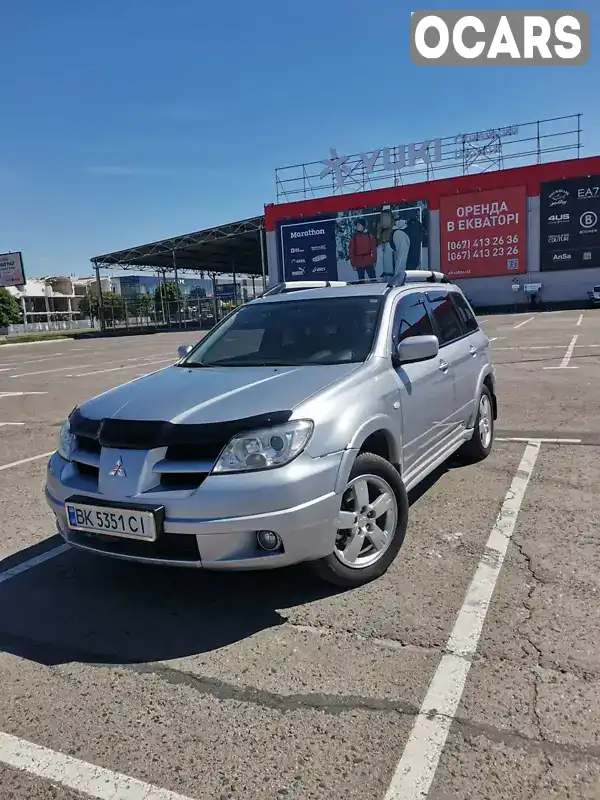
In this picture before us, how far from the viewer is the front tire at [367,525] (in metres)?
3.38

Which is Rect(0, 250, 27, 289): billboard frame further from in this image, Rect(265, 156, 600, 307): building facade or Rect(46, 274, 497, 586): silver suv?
Rect(46, 274, 497, 586): silver suv

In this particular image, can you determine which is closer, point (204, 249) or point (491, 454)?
point (491, 454)

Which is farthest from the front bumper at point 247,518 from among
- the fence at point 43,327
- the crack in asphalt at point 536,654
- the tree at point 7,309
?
the tree at point 7,309

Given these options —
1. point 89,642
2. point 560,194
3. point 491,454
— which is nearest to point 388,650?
point 89,642

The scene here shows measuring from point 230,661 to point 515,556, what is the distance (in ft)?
6.39

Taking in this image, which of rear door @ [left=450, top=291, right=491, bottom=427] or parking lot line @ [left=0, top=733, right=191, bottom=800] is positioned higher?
rear door @ [left=450, top=291, right=491, bottom=427]

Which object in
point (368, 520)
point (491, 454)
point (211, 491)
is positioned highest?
point (211, 491)

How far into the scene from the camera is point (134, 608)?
341 cm

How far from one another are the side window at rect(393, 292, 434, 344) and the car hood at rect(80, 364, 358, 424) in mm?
740

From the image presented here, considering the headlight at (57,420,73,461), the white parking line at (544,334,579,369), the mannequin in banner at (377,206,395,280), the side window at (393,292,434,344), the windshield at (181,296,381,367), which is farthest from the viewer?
the mannequin in banner at (377,206,395,280)

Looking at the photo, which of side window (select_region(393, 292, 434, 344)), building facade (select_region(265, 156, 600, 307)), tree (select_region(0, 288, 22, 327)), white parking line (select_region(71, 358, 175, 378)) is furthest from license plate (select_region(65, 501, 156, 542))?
tree (select_region(0, 288, 22, 327))

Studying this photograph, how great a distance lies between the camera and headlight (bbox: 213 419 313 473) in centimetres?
304

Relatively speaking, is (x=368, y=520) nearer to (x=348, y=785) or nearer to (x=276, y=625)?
(x=276, y=625)

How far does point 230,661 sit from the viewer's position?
2.89 m
